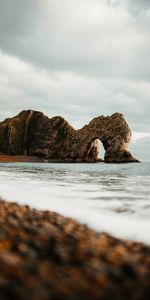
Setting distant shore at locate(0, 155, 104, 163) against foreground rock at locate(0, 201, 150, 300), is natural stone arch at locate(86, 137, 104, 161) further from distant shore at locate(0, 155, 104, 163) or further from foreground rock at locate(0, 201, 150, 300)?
foreground rock at locate(0, 201, 150, 300)

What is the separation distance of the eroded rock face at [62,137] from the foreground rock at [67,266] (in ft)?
374

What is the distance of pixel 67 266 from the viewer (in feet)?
11.2

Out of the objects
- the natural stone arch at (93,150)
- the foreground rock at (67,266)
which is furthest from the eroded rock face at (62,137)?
the foreground rock at (67,266)

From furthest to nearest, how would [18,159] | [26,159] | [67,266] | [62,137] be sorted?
[62,137] → [26,159] → [18,159] → [67,266]

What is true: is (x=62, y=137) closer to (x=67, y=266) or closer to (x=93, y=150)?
(x=93, y=150)

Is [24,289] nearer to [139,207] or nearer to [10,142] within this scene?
[139,207]

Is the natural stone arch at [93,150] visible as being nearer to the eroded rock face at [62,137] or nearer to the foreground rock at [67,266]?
the eroded rock face at [62,137]

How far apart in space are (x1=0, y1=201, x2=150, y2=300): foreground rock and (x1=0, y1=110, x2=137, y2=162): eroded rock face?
113970mm

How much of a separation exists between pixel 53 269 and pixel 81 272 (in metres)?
0.30

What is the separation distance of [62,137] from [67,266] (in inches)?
5474

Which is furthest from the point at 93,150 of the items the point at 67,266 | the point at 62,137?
the point at 67,266

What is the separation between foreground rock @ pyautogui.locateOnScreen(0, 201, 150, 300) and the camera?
2.70 meters

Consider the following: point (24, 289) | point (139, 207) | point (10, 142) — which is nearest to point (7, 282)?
point (24, 289)

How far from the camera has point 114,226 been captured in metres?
Result: 6.39
